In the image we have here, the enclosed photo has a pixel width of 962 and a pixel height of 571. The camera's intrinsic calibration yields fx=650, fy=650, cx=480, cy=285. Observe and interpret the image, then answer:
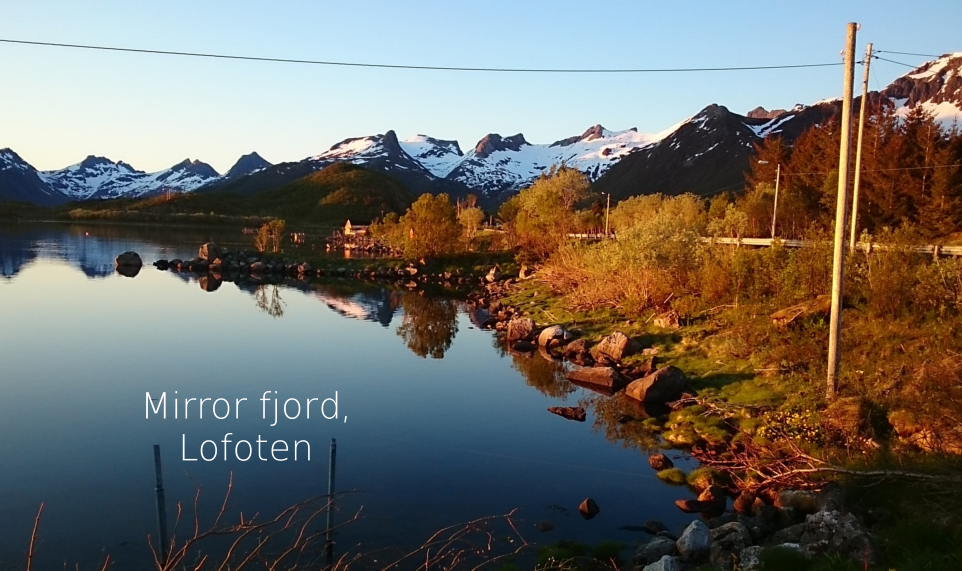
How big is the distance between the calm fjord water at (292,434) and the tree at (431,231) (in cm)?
2910

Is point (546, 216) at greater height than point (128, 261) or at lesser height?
greater

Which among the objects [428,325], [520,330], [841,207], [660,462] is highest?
[841,207]

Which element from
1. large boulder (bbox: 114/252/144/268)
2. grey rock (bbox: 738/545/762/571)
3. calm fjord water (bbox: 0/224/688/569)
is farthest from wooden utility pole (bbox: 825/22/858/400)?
large boulder (bbox: 114/252/144/268)

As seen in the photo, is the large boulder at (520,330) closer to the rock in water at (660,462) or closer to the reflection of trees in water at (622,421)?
the reflection of trees in water at (622,421)

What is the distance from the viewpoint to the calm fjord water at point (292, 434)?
12414 millimetres

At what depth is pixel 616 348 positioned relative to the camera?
25000mm

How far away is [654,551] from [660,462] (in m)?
4.90

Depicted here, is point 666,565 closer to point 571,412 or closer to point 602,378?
point 571,412

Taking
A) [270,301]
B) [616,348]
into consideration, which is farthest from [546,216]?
[616,348]

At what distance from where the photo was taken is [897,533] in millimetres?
8797

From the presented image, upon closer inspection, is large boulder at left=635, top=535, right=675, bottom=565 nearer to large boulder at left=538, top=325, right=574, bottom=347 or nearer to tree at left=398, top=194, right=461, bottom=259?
large boulder at left=538, top=325, right=574, bottom=347

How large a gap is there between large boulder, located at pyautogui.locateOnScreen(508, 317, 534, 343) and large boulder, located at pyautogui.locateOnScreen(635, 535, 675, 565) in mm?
19665

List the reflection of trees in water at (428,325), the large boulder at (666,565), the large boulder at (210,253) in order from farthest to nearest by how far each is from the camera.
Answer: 1. the large boulder at (210,253)
2. the reflection of trees in water at (428,325)
3. the large boulder at (666,565)

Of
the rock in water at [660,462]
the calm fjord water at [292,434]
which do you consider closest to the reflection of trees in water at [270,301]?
the calm fjord water at [292,434]
